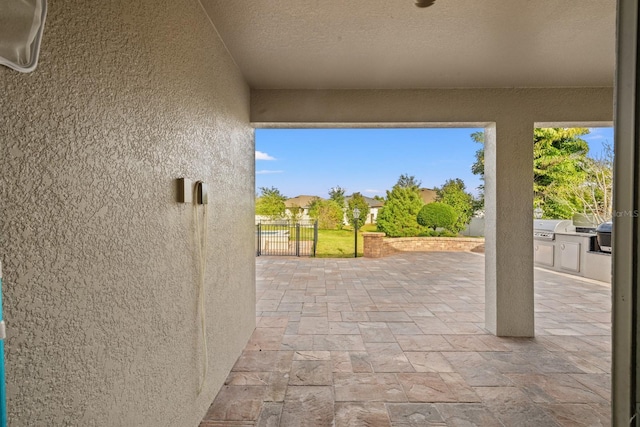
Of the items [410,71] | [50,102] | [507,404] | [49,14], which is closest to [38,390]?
[50,102]

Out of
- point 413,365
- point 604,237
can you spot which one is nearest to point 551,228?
point 604,237

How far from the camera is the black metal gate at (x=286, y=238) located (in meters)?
9.73

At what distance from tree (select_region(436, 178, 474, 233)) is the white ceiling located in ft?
33.4

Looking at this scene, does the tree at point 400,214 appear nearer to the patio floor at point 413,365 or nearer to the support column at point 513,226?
the patio floor at point 413,365

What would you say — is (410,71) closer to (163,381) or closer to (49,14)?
(49,14)

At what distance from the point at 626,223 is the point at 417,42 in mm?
2016

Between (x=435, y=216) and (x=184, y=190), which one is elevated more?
(x=184, y=190)

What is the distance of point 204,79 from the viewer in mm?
1960

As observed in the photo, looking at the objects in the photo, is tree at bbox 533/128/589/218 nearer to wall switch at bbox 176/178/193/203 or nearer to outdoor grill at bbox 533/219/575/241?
outdoor grill at bbox 533/219/575/241

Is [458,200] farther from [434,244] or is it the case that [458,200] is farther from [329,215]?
[329,215]

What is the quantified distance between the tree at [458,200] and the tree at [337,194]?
421 cm

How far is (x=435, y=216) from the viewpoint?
11891mm

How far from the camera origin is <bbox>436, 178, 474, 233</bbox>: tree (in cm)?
1270

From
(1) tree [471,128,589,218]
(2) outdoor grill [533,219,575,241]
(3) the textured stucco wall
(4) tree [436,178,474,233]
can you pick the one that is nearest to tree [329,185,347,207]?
(4) tree [436,178,474,233]
